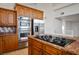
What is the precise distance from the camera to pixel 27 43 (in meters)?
1.79

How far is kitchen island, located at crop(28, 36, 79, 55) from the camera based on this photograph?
4.94 feet

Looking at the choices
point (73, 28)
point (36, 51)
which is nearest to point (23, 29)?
point (36, 51)

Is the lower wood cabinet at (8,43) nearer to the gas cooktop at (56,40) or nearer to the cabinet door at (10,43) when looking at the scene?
the cabinet door at (10,43)

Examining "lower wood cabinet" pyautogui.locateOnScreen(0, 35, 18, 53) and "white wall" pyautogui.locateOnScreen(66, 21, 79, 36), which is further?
"lower wood cabinet" pyautogui.locateOnScreen(0, 35, 18, 53)

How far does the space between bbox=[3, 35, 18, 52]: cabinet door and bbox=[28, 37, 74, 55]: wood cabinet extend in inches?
10.3

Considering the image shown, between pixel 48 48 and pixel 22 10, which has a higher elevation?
pixel 22 10

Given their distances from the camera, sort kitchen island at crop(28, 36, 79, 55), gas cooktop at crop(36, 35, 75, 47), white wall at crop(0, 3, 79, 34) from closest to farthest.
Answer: kitchen island at crop(28, 36, 79, 55), gas cooktop at crop(36, 35, 75, 47), white wall at crop(0, 3, 79, 34)

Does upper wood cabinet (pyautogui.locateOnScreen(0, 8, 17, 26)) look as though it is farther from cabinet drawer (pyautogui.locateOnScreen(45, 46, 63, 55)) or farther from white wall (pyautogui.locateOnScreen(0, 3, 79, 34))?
cabinet drawer (pyautogui.locateOnScreen(45, 46, 63, 55))

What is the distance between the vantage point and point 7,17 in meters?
1.74

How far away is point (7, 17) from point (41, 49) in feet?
2.69

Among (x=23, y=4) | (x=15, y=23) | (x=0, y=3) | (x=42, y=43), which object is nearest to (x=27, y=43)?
(x=42, y=43)

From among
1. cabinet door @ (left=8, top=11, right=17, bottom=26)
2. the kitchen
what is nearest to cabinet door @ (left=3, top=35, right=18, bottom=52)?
the kitchen

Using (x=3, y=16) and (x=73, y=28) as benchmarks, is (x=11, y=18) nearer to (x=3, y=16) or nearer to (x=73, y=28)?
(x=3, y=16)

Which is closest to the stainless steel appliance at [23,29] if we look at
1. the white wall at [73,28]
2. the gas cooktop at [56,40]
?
the gas cooktop at [56,40]
